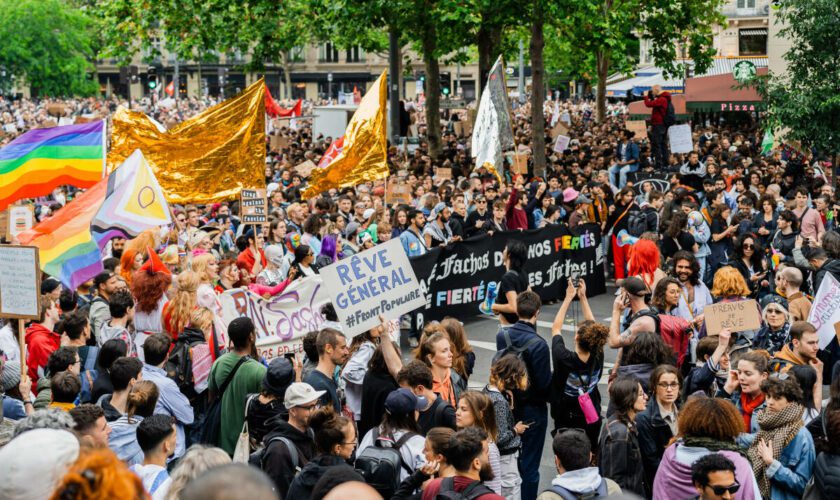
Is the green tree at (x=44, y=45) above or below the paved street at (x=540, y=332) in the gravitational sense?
above

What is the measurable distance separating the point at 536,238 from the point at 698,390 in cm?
776

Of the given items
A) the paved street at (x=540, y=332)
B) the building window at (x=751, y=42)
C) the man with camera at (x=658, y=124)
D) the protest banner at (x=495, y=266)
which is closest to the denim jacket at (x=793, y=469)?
the paved street at (x=540, y=332)

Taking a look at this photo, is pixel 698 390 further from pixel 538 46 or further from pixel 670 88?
pixel 670 88

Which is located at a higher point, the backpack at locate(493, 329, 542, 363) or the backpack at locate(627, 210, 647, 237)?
the backpack at locate(627, 210, 647, 237)

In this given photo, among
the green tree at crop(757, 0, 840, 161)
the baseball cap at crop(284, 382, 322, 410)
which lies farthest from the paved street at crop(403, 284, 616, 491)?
the green tree at crop(757, 0, 840, 161)

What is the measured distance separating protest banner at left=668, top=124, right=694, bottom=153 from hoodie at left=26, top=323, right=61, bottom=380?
15.2m

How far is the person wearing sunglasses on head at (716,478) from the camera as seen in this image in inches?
205

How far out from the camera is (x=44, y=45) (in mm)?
81000

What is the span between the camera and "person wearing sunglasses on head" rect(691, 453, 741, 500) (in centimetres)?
521

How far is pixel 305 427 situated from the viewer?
20.6 ft

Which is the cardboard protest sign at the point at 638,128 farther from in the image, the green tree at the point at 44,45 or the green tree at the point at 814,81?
the green tree at the point at 44,45

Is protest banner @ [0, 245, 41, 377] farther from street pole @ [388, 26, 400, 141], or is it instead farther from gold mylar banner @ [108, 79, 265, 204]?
street pole @ [388, 26, 400, 141]

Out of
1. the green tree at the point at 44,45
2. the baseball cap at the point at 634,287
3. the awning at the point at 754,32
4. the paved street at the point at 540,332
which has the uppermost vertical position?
the green tree at the point at 44,45

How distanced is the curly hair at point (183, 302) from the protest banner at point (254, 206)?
12.2 ft
